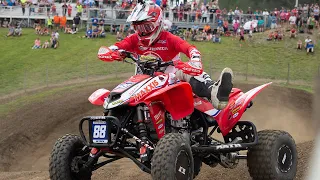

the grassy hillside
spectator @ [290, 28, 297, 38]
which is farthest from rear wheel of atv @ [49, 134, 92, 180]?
the grassy hillside

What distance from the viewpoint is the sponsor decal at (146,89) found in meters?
7.23

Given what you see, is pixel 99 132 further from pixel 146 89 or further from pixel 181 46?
A: pixel 181 46

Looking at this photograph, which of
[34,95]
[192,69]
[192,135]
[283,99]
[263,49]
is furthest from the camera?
[263,49]

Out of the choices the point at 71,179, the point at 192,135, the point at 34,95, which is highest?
the point at 192,135

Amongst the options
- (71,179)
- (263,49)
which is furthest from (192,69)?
(263,49)

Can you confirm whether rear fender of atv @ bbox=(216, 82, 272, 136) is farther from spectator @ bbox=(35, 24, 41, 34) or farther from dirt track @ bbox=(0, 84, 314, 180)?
spectator @ bbox=(35, 24, 41, 34)

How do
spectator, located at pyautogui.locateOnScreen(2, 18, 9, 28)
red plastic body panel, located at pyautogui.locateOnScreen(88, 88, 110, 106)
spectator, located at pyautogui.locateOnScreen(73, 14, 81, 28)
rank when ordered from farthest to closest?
spectator, located at pyautogui.locateOnScreen(2, 18, 9, 28) < spectator, located at pyautogui.locateOnScreen(73, 14, 81, 28) < red plastic body panel, located at pyautogui.locateOnScreen(88, 88, 110, 106)

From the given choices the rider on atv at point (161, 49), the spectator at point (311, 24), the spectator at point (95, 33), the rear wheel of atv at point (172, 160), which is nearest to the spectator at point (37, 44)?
the spectator at point (95, 33)

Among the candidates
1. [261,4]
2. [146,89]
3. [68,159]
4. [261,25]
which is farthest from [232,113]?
[261,4]

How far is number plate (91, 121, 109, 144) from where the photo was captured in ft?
23.3

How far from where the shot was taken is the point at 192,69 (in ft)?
24.3

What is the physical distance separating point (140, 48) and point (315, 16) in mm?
25505

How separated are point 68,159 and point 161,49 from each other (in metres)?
2.21

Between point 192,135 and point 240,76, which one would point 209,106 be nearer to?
point 192,135
